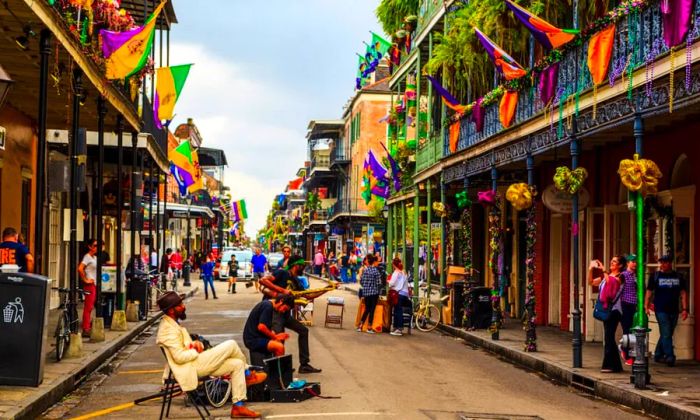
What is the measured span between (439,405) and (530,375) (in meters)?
4.30

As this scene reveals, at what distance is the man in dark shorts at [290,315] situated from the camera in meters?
13.1

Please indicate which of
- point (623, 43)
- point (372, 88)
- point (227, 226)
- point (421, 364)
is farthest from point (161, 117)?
point (227, 226)

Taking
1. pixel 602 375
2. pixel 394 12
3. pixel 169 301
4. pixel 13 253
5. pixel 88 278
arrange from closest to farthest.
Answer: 1. pixel 169 301
2. pixel 602 375
3. pixel 13 253
4. pixel 88 278
5. pixel 394 12

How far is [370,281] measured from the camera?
2219cm

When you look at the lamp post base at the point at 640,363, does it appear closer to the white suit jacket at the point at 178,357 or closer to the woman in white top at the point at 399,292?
the white suit jacket at the point at 178,357

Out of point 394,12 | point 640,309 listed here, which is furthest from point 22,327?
point 394,12

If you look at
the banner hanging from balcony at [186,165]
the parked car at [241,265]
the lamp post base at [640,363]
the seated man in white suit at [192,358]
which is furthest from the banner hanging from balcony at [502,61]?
the parked car at [241,265]

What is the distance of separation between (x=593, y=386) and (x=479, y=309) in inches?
353

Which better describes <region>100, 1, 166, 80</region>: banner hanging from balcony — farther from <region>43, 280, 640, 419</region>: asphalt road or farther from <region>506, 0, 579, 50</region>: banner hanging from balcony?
<region>506, 0, 579, 50</region>: banner hanging from balcony

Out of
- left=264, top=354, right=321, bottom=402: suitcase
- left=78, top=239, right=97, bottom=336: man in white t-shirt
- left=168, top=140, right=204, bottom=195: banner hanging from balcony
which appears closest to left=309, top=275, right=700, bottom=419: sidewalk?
left=264, top=354, right=321, bottom=402: suitcase

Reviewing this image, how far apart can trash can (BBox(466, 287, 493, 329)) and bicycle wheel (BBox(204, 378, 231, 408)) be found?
12.0 meters

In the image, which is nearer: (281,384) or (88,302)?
(281,384)

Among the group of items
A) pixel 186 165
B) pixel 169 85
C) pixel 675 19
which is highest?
pixel 169 85

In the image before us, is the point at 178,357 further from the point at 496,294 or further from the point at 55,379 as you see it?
the point at 496,294
